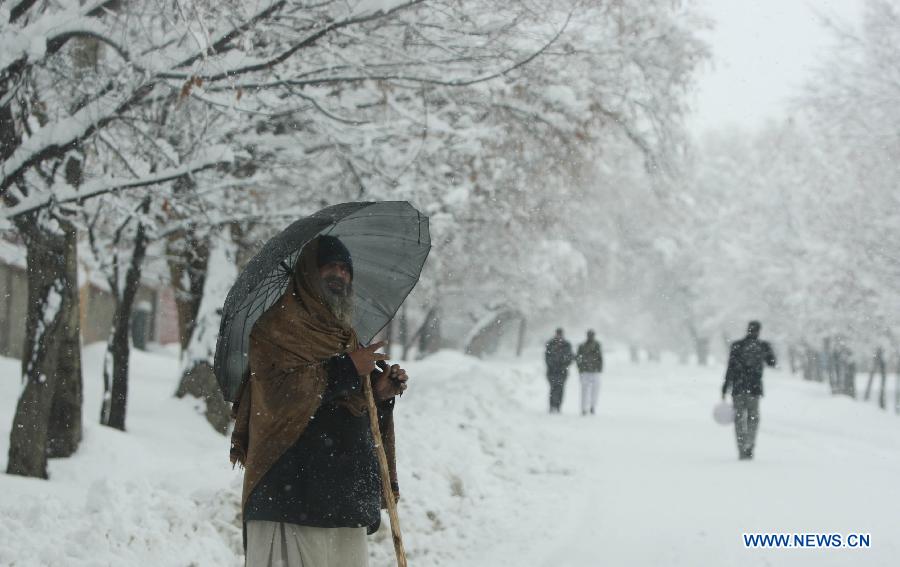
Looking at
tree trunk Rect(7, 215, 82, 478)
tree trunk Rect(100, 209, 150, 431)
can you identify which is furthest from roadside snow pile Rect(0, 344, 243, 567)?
tree trunk Rect(100, 209, 150, 431)

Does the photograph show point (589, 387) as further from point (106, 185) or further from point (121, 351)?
point (106, 185)

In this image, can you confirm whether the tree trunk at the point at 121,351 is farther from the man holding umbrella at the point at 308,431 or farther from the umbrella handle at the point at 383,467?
the umbrella handle at the point at 383,467

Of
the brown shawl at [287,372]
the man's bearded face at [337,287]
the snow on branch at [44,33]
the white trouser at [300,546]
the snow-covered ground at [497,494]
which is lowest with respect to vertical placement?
the snow-covered ground at [497,494]

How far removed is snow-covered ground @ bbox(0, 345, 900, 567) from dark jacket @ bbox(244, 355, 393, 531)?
2120 millimetres

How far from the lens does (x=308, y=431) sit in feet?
Result: 12.1

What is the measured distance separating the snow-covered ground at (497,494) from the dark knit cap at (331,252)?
255 cm

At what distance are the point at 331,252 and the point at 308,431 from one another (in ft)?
2.44

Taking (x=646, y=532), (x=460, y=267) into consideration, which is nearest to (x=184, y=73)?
(x=646, y=532)

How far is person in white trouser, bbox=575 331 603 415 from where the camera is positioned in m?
20.0

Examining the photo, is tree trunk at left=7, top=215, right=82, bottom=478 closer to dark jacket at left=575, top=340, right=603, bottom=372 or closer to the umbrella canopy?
the umbrella canopy

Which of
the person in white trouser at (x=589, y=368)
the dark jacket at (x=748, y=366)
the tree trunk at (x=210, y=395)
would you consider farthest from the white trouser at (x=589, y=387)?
the tree trunk at (x=210, y=395)

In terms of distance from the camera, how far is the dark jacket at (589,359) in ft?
65.6

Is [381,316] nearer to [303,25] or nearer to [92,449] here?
[303,25]

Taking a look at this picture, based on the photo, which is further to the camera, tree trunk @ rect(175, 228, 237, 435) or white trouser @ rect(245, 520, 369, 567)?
tree trunk @ rect(175, 228, 237, 435)
